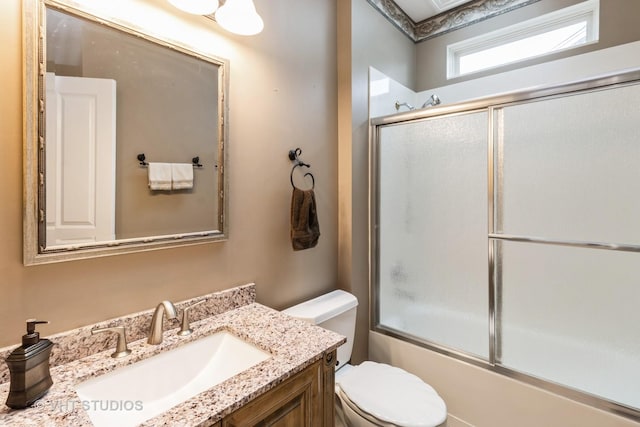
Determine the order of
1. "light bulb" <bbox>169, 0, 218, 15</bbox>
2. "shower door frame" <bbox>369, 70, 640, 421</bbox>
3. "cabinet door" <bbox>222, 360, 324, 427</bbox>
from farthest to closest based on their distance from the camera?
1. "shower door frame" <bbox>369, 70, 640, 421</bbox>
2. "light bulb" <bbox>169, 0, 218, 15</bbox>
3. "cabinet door" <bbox>222, 360, 324, 427</bbox>

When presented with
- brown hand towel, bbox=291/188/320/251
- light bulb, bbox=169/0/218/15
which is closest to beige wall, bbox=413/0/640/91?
brown hand towel, bbox=291/188/320/251

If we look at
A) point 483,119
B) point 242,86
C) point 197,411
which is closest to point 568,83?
point 483,119

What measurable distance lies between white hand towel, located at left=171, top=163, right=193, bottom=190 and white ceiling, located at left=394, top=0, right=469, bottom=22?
1950 mm

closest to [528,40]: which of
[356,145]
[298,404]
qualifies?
[356,145]

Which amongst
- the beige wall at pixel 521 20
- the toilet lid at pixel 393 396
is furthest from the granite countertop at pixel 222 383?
the beige wall at pixel 521 20

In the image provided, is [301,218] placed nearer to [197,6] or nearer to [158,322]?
[158,322]

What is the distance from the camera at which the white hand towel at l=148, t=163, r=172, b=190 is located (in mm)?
1071

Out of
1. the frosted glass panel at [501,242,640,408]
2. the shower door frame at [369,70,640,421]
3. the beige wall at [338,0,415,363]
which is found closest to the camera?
the shower door frame at [369,70,640,421]

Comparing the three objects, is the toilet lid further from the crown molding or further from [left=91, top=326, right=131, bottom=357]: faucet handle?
the crown molding

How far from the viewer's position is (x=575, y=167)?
148 cm

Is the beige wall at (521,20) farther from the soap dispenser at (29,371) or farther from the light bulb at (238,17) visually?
the soap dispenser at (29,371)

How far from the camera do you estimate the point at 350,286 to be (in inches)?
71.7

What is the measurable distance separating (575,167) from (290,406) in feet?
5.51

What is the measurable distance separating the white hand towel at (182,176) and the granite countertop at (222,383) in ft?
1.74
